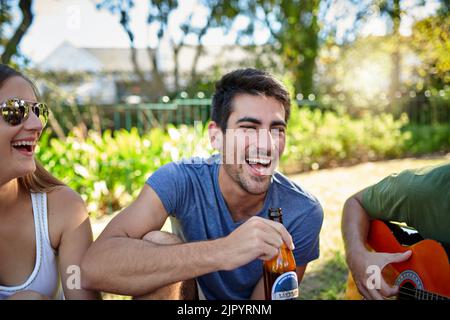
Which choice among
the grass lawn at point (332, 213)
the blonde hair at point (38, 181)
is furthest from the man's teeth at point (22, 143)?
the grass lawn at point (332, 213)

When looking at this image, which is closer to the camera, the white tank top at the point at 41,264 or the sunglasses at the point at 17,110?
the sunglasses at the point at 17,110

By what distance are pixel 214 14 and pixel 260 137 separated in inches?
511

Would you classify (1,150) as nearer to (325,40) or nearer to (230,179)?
(230,179)

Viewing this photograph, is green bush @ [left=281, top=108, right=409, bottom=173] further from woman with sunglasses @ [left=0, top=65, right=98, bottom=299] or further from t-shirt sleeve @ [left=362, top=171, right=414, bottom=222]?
woman with sunglasses @ [left=0, top=65, right=98, bottom=299]

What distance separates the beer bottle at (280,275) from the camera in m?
1.78

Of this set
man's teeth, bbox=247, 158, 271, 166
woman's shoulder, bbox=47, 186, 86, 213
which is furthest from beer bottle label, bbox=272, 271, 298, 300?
woman's shoulder, bbox=47, 186, 86, 213

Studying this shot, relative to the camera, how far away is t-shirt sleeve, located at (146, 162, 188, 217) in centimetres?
220

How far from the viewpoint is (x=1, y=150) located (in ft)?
5.92

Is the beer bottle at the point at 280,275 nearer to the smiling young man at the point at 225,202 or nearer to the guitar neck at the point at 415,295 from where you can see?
the smiling young man at the point at 225,202

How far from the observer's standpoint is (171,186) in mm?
2227

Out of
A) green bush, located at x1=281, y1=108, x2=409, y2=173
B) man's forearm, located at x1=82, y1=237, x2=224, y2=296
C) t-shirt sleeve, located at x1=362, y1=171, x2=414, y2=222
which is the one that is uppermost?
t-shirt sleeve, located at x1=362, y1=171, x2=414, y2=222

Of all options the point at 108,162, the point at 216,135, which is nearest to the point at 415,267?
the point at 216,135

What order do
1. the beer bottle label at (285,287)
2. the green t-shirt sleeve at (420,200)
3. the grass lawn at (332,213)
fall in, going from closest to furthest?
the beer bottle label at (285,287) < the green t-shirt sleeve at (420,200) < the grass lawn at (332,213)

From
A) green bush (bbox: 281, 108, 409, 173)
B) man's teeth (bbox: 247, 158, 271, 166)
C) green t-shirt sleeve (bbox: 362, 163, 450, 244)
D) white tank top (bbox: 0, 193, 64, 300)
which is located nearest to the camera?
white tank top (bbox: 0, 193, 64, 300)
